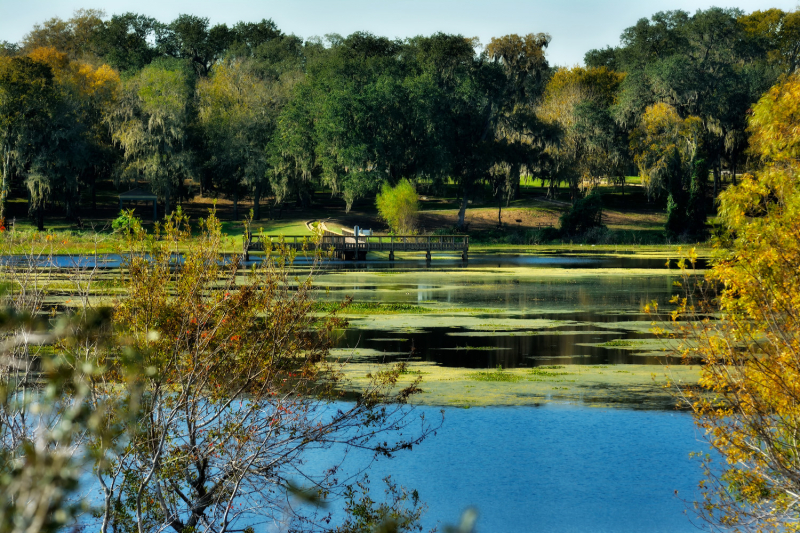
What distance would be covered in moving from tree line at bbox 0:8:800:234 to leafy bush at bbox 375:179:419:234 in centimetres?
227

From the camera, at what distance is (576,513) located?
9.99 m

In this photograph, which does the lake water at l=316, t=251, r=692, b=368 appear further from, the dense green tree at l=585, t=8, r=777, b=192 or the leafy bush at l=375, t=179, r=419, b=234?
the dense green tree at l=585, t=8, r=777, b=192

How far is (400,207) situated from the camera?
67.3 meters

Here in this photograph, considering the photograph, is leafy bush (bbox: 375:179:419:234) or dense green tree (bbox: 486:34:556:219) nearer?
leafy bush (bbox: 375:179:419:234)

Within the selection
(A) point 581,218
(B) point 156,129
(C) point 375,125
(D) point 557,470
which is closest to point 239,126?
(B) point 156,129

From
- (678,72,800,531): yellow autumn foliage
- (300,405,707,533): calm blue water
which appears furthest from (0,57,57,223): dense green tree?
(678,72,800,531): yellow autumn foliage

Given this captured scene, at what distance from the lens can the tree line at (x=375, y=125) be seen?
68188 millimetres

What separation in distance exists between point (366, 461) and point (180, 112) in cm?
6300

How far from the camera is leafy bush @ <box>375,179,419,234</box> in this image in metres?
67.3

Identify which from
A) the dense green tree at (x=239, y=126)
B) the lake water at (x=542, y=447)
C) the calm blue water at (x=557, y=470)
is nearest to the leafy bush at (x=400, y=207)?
the dense green tree at (x=239, y=126)

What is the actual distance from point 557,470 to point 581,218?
60.6m

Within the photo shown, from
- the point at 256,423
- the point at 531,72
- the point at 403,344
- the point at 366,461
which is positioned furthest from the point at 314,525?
the point at 531,72

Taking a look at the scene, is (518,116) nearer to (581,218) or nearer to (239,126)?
(581,218)

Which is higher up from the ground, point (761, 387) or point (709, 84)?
point (709, 84)
